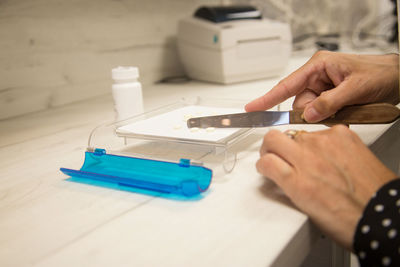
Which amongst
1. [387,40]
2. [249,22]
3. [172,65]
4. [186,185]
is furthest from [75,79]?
[387,40]

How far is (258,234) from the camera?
39cm

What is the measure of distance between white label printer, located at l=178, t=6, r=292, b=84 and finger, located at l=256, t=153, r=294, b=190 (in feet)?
2.52

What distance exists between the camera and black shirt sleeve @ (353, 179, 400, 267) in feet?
1.27

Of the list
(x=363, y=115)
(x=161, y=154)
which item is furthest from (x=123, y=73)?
(x=363, y=115)

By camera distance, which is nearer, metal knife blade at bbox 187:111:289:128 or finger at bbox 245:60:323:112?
metal knife blade at bbox 187:111:289:128

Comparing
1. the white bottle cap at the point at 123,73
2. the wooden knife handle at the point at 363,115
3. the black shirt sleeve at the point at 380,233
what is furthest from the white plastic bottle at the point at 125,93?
the black shirt sleeve at the point at 380,233

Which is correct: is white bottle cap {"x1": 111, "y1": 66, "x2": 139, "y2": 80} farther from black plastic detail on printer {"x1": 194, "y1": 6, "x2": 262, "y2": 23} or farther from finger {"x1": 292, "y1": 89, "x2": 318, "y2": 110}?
black plastic detail on printer {"x1": 194, "y1": 6, "x2": 262, "y2": 23}

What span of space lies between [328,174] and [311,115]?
0.63 ft

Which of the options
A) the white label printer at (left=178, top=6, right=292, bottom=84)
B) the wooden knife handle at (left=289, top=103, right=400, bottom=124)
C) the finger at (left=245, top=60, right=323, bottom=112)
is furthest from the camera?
the white label printer at (left=178, top=6, right=292, bottom=84)

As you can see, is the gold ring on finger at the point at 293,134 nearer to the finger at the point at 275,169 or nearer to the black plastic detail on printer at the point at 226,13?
the finger at the point at 275,169

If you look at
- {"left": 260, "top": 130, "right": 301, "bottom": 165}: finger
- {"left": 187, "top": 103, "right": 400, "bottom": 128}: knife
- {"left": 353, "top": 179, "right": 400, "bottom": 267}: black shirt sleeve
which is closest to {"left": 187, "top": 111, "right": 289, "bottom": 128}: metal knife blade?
{"left": 187, "top": 103, "right": 400, "bottom": 128}: knife

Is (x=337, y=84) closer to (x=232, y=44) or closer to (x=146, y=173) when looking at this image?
(x=146, y=173)

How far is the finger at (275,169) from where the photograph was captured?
452 millimetres

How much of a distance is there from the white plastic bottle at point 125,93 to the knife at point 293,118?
18cm
